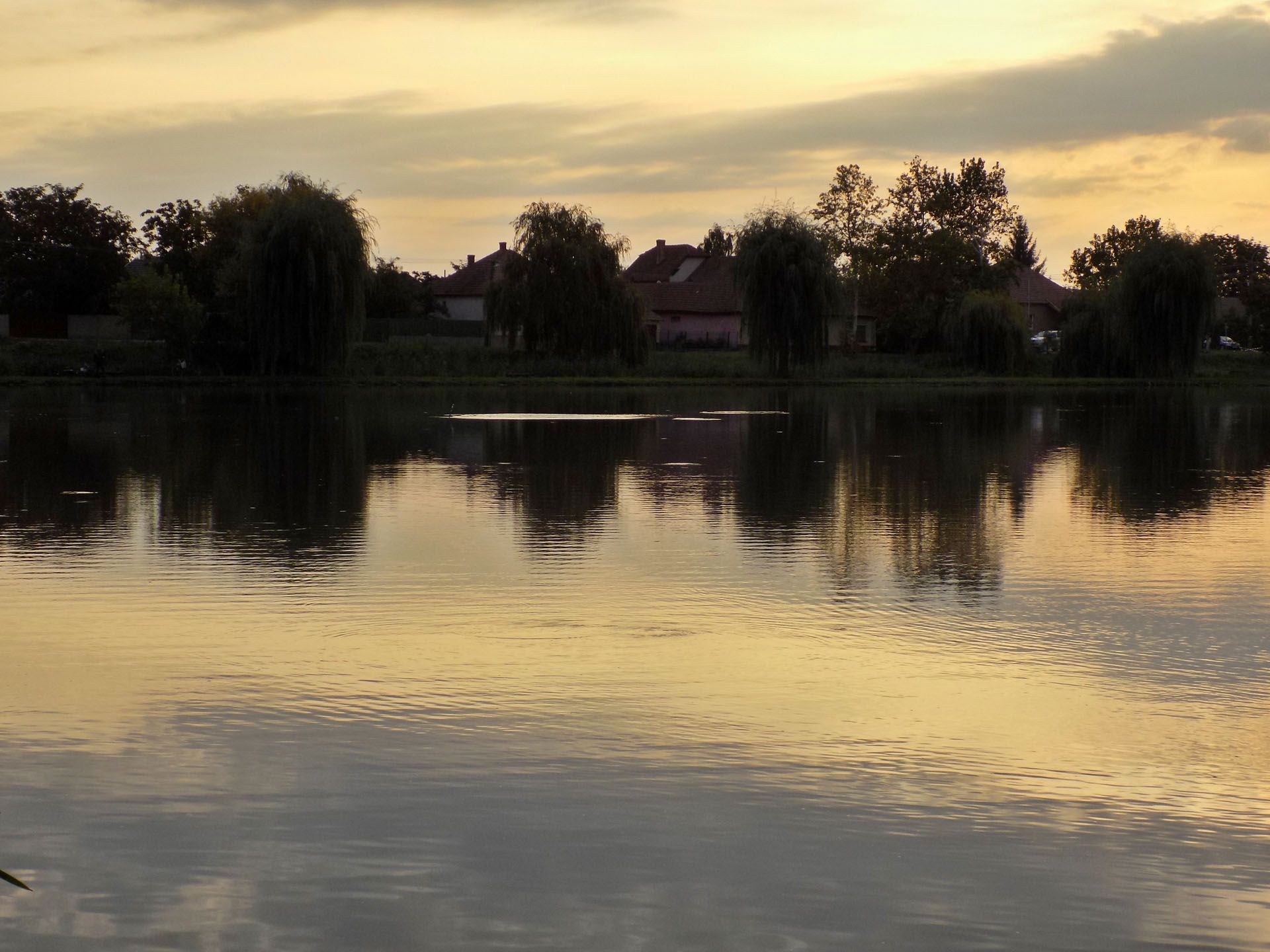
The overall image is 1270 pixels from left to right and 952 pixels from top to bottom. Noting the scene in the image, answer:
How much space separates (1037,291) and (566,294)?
69124 millimetres

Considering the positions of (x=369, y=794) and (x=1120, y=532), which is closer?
(x=369, y=794)

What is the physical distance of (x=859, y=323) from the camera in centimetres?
11519

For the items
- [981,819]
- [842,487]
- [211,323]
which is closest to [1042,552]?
[842,487]

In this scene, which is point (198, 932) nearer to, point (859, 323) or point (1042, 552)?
point (1042, 552)

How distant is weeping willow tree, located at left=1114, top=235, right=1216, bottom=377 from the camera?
70.2 metres

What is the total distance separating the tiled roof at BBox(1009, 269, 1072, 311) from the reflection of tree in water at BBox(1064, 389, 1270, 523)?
77335 mm

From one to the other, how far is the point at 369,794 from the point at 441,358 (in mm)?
67737

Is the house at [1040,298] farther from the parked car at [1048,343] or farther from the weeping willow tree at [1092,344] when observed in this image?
the weeping willow tree at [1092,344]

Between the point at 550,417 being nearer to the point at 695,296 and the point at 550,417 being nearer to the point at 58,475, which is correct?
the point at 58,475

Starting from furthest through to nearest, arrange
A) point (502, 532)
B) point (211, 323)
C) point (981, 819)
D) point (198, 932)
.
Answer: point (211, 323), point (502, 532), point (981, 819), point (198, 932)

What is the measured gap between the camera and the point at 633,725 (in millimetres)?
7379

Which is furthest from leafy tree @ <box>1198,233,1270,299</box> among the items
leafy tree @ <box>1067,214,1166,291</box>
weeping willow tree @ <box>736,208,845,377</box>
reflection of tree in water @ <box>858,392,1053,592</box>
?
reflection of tree in water @ <box>858,392,1053,592</box>

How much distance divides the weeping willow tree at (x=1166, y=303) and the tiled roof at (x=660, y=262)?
167 ft

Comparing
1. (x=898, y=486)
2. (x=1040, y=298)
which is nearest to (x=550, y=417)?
(x=898, y=486)
